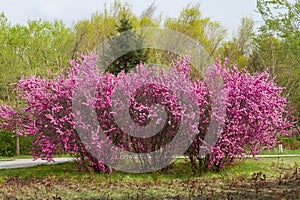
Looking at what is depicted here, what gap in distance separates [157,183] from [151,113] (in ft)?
5.93

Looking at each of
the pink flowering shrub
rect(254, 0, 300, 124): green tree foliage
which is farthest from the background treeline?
the pink flowering shrub

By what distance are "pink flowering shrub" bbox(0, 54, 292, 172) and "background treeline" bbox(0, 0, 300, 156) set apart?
8.47 metres

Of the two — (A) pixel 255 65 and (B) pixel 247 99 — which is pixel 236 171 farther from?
(A) pixel 255 65

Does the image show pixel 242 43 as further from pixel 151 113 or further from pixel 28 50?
pixel 151 113

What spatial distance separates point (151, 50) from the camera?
98.1 ft

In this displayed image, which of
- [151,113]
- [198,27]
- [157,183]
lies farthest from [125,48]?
[157,183]

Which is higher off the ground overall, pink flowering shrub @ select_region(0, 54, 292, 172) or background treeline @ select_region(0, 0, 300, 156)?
background treeline @ select_region(0, 0, 300, 156)

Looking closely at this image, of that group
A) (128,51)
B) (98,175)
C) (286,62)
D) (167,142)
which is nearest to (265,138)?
(167,142)

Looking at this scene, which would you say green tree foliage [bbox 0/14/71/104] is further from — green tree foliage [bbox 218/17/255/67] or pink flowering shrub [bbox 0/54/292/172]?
green tree foliage [bbox 218/17/255/67]

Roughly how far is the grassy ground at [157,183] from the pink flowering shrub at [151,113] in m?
0.61

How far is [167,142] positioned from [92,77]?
2643 millimetres

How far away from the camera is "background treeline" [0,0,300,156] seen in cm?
2283

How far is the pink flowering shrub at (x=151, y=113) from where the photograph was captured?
10922 mm

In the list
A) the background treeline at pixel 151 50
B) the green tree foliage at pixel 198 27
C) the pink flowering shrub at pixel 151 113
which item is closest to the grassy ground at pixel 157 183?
the pink flowering shrub at pixel 151 113
